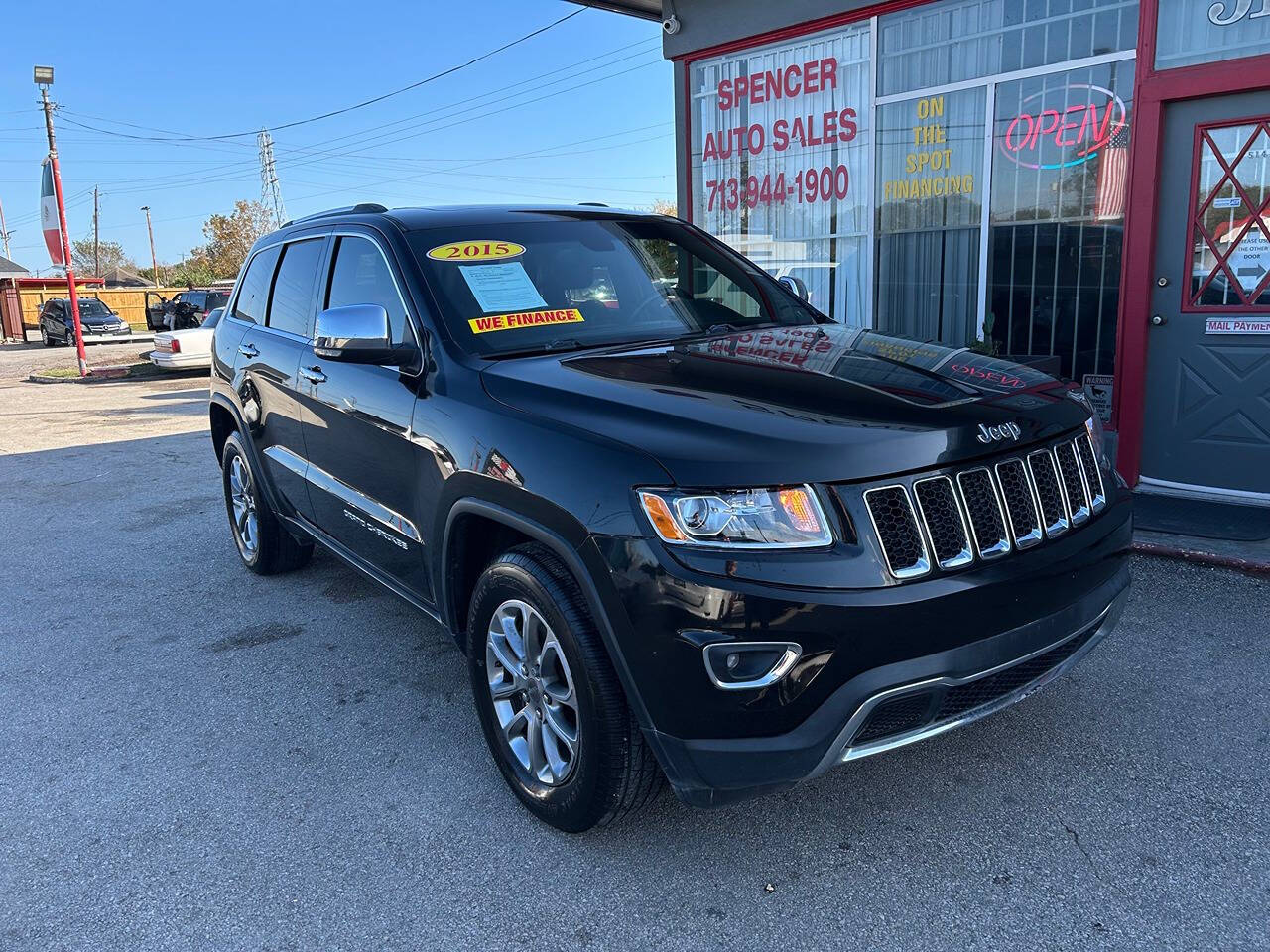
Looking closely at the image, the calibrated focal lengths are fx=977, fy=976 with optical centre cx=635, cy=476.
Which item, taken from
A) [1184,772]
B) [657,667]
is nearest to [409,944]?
[657,667]

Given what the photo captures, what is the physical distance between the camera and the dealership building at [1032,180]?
5.77 metres

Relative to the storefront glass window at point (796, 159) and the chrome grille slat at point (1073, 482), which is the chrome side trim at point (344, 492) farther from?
the storefront glass window at point (796, 159)

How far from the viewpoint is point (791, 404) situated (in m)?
2.64

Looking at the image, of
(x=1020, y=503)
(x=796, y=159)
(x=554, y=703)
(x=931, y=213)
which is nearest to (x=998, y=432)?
(x=1020, y=503)

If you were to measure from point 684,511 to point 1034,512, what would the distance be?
1.02 meters

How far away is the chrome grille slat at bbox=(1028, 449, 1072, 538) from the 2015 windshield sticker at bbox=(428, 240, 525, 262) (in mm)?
2004

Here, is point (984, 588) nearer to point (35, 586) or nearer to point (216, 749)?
point (216, 749)

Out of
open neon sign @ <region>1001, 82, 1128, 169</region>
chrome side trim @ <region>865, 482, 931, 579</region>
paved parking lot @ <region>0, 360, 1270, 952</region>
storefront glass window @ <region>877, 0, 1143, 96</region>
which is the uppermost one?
storefront glass window @ <region>877, 0, 1143, 96</region>

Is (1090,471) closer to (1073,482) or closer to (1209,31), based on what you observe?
(1073,482)

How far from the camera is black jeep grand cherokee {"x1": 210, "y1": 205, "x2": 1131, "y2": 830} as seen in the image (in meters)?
2.35

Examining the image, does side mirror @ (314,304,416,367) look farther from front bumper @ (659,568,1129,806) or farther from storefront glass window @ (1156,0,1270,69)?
storefront glass window @ (1156,0,1270,69)

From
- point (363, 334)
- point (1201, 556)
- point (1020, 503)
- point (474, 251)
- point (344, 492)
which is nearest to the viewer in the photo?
point (1020, 503)

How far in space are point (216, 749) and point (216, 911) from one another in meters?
1.02

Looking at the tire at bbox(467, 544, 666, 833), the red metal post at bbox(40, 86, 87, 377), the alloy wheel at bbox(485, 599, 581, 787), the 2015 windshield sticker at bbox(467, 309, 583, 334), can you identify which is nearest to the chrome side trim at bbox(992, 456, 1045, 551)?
the tire at bbox(467, 544, 666, 833)
